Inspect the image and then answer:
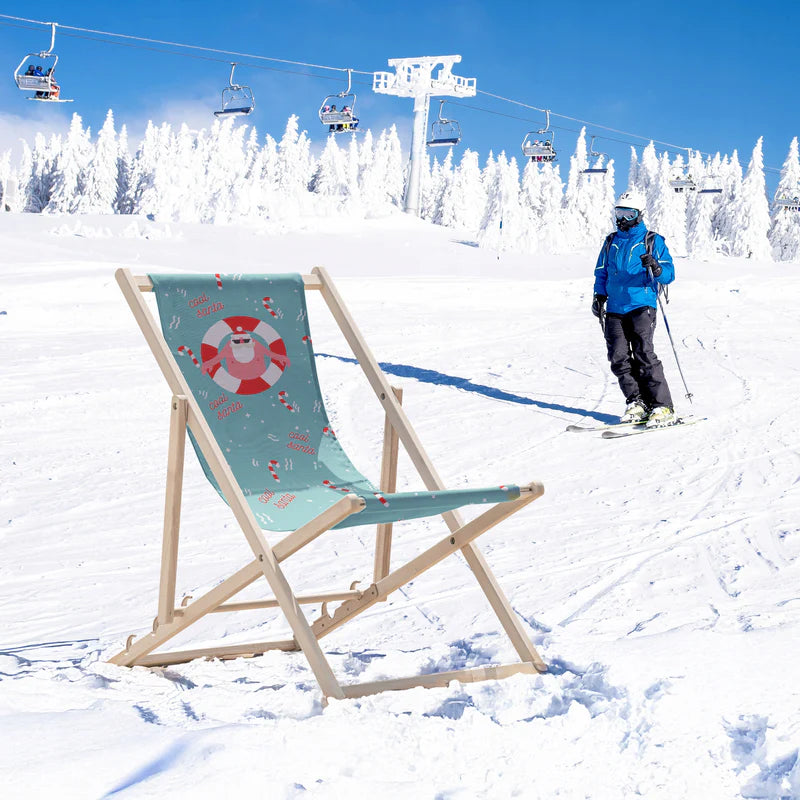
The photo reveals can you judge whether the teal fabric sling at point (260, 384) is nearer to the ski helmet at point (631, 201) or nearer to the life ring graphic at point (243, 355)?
the life ring graphic at point (243, 355)

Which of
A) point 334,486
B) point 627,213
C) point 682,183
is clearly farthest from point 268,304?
point 682,183

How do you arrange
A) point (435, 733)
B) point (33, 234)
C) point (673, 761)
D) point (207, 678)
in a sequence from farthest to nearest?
1. point (33, 234)
2. point (207, 678)
3. point (435, 733)
4. point (673, 761)

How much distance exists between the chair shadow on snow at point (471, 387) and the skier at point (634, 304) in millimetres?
530

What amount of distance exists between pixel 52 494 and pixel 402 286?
35.7ft

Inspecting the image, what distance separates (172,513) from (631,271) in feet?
15.7

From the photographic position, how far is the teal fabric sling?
3.38m

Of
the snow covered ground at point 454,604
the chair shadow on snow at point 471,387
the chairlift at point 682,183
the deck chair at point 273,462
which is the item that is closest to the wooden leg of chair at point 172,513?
the deck chair at point 273,462

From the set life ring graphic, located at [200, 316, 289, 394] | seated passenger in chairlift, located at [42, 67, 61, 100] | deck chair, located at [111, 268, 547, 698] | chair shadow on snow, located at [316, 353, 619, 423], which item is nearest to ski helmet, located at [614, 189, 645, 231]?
chair shadow on snow, located at [316, 353, 619, 423]

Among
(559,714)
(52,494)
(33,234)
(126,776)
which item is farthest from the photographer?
(33,234)

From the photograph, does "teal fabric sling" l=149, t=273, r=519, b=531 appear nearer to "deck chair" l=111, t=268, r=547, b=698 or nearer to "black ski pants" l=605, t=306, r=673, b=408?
"deck chair" l=111, t=268, r=547, b=698

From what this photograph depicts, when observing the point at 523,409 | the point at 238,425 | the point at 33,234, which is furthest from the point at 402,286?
the point at 238,425

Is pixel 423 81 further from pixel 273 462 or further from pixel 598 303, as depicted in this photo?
pixel 273 462

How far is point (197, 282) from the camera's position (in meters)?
3.41

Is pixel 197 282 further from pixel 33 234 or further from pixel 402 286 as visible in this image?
pixel 33 234
